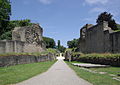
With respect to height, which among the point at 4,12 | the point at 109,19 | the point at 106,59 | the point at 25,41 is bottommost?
the point at 106,59

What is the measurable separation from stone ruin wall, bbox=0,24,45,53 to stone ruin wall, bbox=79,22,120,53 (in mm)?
10163

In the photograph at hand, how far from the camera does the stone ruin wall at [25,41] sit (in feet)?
92.1

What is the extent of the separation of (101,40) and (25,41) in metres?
13.9

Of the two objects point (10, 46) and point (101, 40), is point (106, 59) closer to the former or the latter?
point (101, 40)

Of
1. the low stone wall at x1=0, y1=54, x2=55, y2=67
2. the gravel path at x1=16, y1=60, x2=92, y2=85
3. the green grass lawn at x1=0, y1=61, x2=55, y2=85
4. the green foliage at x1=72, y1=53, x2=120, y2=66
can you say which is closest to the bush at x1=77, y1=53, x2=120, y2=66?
the green foliage at x1=72, y1=53, x2=120, y2=66

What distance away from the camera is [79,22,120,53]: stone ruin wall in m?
29.0

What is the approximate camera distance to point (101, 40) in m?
34.1

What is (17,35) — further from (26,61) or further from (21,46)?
(26,61)

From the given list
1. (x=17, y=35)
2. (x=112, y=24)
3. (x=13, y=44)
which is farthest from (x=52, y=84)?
(x=112, y=24)

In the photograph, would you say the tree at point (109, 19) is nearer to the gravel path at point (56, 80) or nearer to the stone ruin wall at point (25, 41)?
the stone ruin wall at point (25, 41)

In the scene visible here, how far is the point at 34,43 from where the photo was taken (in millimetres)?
38094

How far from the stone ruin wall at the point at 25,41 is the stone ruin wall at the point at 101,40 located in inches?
400

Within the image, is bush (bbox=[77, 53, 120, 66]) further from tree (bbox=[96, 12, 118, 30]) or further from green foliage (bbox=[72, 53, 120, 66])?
tree (bbox=[96, 12, 118, 30])

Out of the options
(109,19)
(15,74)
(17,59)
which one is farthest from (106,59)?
(109,19)
